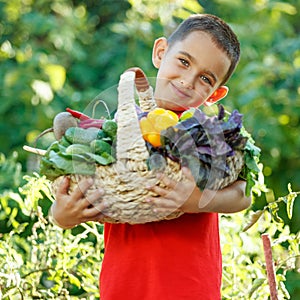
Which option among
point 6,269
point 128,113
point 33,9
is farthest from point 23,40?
point 128,113

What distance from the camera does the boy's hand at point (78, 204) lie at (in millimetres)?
1542

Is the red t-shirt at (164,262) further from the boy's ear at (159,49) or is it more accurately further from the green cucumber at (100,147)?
the boy's ear at (159,49)

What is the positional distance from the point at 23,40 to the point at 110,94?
344cm

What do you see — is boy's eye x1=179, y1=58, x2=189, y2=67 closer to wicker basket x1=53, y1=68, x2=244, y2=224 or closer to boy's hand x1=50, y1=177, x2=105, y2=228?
wicker basket x1=53, y1=68, x2=244, y2=224

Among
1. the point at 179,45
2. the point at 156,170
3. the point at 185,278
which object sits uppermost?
the point at 179,45

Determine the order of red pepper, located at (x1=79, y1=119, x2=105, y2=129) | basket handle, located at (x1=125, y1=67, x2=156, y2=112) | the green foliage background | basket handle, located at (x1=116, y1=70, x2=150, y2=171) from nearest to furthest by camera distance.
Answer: basket handle, located at (x1=116, y1=70, x2=150, y2=171)
red pepper, located at (x1=79, y1=119, x2=105, y2=129)
basket handle, located at (x1=125, y1=67, x2=156, y2=112)
the green foliage background

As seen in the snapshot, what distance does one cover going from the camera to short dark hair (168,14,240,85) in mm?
1796

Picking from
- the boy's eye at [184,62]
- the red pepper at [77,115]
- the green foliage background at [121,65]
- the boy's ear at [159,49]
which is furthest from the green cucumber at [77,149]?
the green foliage background at [121,65]

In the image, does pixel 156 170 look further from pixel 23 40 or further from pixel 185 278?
pixel 23 40

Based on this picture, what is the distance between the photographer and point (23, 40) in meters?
5.02

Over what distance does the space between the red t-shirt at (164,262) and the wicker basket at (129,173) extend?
169 mm

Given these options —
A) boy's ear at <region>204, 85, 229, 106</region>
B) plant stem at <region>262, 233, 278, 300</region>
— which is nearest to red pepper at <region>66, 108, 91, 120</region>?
boy's ear at <region>204, 85, 229, 106</region>

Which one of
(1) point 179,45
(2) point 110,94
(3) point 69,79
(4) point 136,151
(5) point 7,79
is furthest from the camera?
(3) point 69,79

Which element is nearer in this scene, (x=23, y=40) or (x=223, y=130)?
(x=223, y=130)
